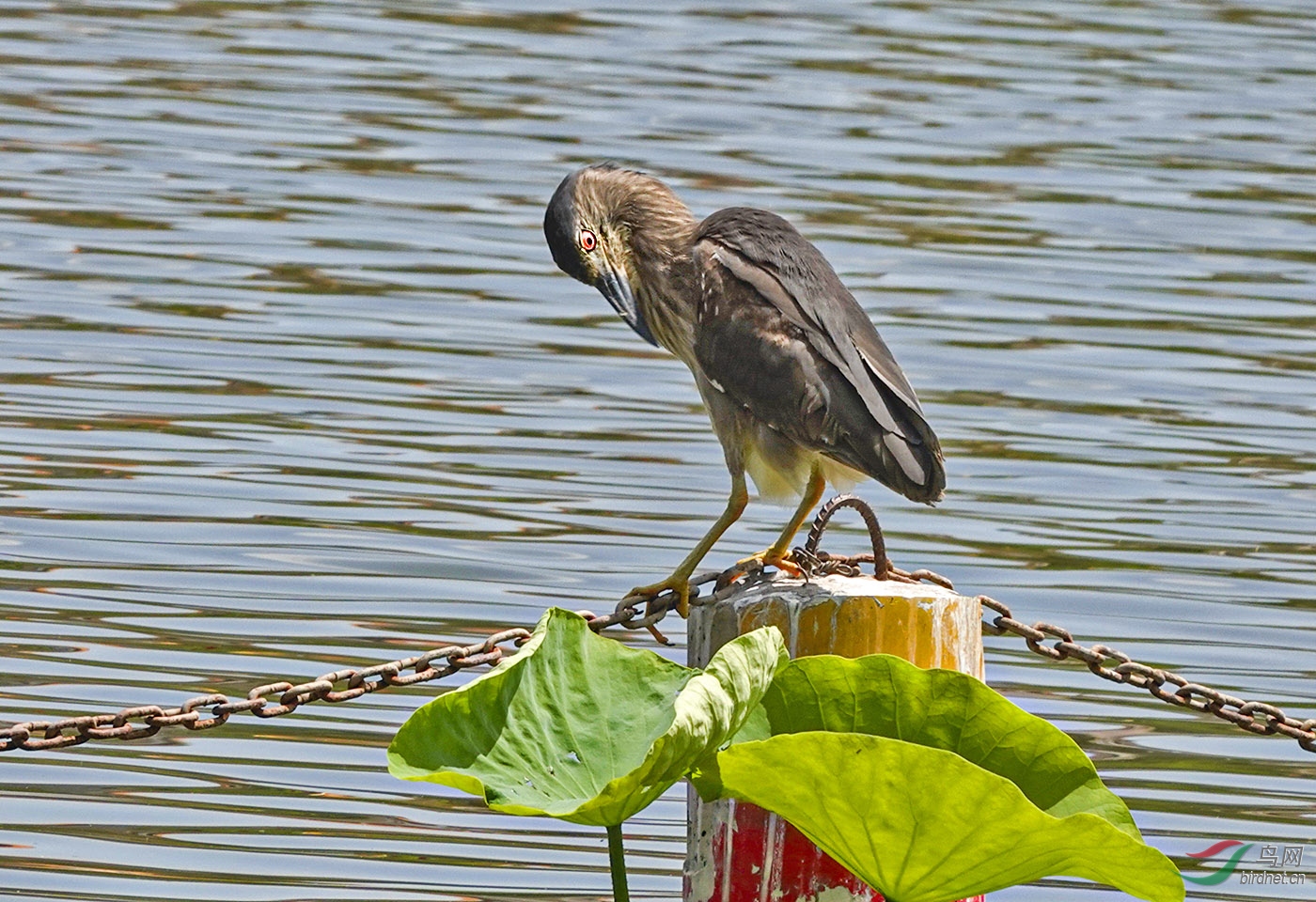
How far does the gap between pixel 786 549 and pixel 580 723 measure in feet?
3.80

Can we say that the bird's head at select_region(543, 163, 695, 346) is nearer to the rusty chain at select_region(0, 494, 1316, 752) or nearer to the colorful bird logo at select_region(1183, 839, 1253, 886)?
the rusty chain at select_region(0, 494, 1316, 752)

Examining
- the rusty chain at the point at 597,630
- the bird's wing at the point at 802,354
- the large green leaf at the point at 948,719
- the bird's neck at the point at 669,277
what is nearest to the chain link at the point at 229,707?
the rusty chain at the point at 597,630

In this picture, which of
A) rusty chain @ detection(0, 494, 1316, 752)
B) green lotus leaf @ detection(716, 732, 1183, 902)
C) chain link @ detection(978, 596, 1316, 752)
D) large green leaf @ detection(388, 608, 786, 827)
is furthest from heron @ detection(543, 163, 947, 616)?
green lotus leaf @ detection(716, 732, 1183, 902)

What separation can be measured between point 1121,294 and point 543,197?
285cm

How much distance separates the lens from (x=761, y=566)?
4.51 meters

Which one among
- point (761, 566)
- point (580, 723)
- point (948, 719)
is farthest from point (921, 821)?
point (761, 566)

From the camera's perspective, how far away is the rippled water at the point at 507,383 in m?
5.16

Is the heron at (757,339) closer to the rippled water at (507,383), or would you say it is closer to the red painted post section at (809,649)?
the red painted post section at (809,649)

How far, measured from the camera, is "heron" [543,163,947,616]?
4.72 metres

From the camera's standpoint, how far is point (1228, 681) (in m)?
5.95

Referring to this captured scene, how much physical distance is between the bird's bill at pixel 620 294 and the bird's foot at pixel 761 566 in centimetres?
79

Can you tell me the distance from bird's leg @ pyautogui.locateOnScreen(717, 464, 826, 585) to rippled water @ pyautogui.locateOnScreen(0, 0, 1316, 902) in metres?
0.71

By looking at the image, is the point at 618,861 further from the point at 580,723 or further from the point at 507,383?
the point at 507,383

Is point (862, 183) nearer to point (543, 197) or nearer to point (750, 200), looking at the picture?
point (750, 200)
